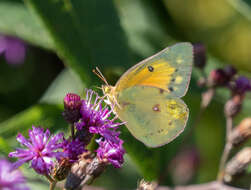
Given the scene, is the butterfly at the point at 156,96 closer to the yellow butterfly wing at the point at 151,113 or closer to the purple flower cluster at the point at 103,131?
the yellow butterfly wing at the point at 151,113

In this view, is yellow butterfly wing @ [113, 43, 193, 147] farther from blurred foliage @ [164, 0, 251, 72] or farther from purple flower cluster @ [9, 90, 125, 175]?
blurred foliage @ [164, 0, 251, 72]

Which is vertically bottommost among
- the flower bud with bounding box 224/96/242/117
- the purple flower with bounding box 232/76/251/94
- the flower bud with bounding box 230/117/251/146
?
the flower bud with bounding box 230/117/251/146

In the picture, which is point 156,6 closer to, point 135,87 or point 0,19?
point 0,19

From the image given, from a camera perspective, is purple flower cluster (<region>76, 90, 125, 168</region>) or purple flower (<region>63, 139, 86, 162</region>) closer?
purple flower (<region>63, 139, 86, 162</region>)

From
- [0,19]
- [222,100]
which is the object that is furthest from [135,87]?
[0,19]

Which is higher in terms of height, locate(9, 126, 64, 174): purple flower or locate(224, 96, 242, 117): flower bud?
locate(9, 126, 64, 174): purple flower

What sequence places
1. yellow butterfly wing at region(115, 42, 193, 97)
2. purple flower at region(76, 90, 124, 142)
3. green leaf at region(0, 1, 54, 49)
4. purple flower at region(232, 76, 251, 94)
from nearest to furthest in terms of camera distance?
purple flower at region(76, 90, 124, 142) < yellow butterfly wing at region(115, 42, 193, 97) < purple flower at region(232, 76, 251, 94) < green leaf at region(0, 1, 54, 49)

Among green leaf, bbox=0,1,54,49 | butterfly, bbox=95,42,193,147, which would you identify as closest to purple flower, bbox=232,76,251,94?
butterfly, bbox=95,42,193,147

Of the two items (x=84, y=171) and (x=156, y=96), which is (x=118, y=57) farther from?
(x=84, y=171)
